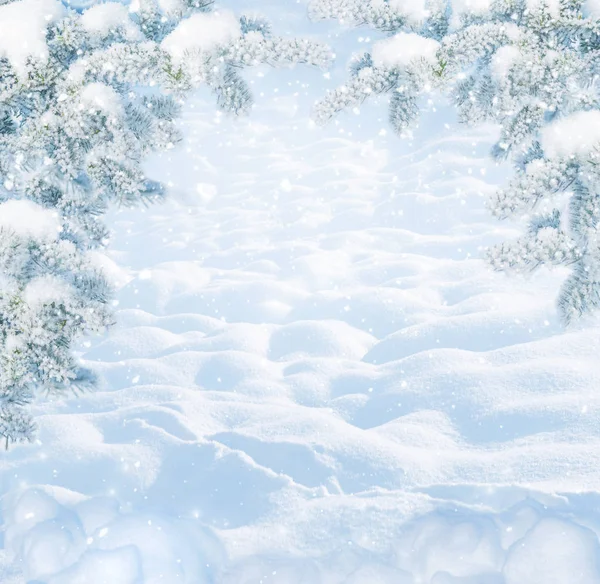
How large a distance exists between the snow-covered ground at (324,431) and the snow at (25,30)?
65 cm

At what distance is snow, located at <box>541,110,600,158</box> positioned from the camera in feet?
6.04

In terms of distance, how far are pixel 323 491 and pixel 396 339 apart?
504cm

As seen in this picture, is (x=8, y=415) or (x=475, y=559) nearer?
(x=8, y=415)

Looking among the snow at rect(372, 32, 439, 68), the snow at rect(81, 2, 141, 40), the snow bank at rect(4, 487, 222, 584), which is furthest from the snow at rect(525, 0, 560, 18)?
the snow bank at rect(4, 487, 222, 584)

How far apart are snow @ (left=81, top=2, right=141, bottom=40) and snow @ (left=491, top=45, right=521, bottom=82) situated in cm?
130

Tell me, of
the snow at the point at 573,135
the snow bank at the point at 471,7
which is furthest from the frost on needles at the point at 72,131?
the snow at the point at 573,135

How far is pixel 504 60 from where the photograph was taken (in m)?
1.97

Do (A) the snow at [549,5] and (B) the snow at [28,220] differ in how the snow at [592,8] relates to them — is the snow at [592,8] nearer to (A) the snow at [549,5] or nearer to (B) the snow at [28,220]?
(A) the snow at [549,5]

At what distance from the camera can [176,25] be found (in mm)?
2178

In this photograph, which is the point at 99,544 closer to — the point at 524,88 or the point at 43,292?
the point at 43,292

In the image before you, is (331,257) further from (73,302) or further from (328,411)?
(73,302)

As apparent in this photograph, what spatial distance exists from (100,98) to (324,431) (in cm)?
648

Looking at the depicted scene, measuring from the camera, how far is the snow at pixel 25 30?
2.01 metres

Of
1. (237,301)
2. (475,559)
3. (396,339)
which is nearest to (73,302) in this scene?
(475,559)
